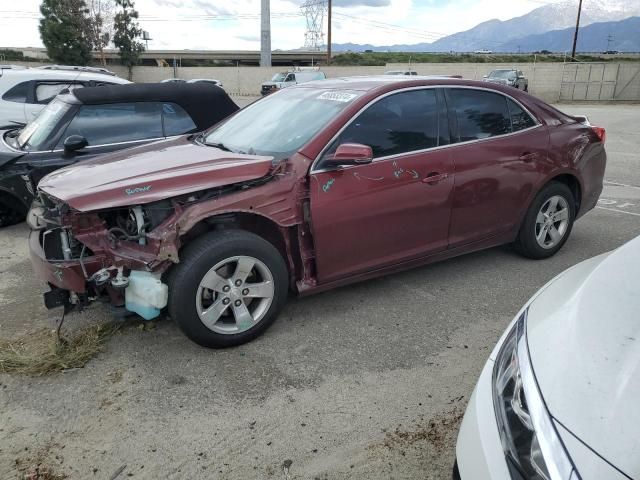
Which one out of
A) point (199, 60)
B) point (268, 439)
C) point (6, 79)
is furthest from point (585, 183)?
point (199, 60)

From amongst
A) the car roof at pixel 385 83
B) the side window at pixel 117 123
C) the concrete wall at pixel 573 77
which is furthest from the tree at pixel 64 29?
the car roof at pixel 385 83

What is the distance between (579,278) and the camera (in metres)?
2.04

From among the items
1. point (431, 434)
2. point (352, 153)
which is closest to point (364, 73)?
point (352, 153)

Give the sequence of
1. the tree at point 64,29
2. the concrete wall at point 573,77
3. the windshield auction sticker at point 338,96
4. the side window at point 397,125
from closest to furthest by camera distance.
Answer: the side window at point 397,125, the windshield auction sticker at point 338,96, the concrete wall at point 573,77, the tree at point 64,29

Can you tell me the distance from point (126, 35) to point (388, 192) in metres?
49.9

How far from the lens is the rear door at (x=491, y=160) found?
4.00m

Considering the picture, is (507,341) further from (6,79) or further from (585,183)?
(6,79)

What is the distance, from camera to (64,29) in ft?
135

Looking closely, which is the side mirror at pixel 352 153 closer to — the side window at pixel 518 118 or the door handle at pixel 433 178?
the door handle at pixel 433 178

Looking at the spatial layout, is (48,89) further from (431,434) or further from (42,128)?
(431,434)

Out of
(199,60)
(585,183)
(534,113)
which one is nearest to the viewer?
(534,113)

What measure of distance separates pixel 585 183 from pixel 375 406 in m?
3.38

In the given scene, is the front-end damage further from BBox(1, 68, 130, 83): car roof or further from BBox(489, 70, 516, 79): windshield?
BBox(489, 70, 516, 79): windshield

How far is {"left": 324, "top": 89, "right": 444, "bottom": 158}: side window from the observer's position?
3.59 metres
